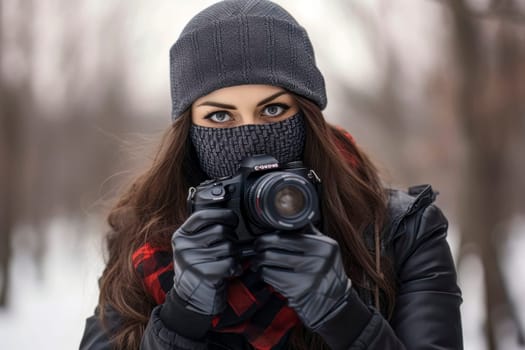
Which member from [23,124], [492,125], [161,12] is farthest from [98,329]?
[23,124]

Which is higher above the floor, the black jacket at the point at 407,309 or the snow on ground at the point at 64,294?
the black jacket at the point at 407,309

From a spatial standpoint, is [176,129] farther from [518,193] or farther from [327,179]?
[518,193]

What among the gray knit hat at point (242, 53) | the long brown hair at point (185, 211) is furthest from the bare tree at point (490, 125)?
the gray knit hat at point (242, 53)

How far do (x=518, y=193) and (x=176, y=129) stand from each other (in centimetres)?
194

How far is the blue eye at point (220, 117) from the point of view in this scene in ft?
4.74

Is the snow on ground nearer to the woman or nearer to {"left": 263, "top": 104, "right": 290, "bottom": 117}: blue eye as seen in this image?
the woman

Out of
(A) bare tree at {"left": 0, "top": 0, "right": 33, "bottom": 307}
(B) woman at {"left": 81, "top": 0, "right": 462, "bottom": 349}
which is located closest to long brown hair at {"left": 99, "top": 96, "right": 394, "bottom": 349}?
(B) woman at {"left": 81, "top": 0, "right": 462, "bottom": 349}

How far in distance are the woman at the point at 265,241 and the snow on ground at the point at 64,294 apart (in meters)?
0.94

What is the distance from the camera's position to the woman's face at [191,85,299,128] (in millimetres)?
1419

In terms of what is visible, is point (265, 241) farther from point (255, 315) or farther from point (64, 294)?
point (64, 294)

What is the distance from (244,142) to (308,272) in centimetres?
36

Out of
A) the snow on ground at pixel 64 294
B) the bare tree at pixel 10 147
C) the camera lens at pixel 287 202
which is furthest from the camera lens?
the bare tree at pixel 10 147

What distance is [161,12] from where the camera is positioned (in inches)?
138

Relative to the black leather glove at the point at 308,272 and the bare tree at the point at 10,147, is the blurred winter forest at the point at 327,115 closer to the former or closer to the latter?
the bare tree at the point at 10,147
